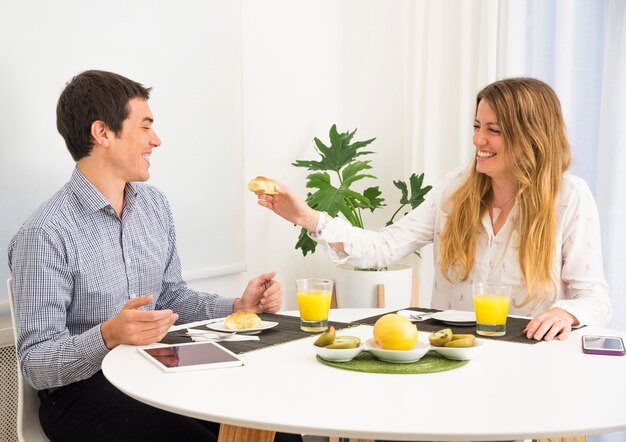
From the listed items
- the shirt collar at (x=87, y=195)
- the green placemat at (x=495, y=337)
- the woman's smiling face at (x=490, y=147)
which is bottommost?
the green placemat at (x=495, y=337)

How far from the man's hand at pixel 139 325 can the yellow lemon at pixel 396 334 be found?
0.48 meters

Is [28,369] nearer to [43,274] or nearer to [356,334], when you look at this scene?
[43,274]

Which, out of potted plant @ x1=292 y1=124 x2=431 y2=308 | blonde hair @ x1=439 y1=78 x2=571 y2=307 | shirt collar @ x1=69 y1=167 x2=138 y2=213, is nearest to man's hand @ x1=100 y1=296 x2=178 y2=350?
shirt collar @ x1=69 y1=167 x2=138 y2=213

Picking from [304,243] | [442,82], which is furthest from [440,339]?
[442,82]

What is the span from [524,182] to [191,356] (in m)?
1.22

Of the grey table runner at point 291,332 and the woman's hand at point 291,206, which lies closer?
the grey table runner at point 291,332

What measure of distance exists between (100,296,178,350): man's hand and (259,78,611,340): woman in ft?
2.30

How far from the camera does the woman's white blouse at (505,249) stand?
7.07 feet

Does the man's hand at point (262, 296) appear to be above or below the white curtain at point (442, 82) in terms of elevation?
below

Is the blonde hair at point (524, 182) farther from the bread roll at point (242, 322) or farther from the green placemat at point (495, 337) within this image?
the bread roll at point (242, 322)

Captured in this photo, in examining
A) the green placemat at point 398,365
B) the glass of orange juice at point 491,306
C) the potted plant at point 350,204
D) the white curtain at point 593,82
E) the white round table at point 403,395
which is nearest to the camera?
the white round table at point 403,395

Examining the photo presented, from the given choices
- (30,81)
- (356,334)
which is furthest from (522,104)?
(30,81)

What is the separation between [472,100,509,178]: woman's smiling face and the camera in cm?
233

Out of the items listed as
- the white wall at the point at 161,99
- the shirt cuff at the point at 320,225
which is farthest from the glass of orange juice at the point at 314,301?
the white wall at the point at 161,99
